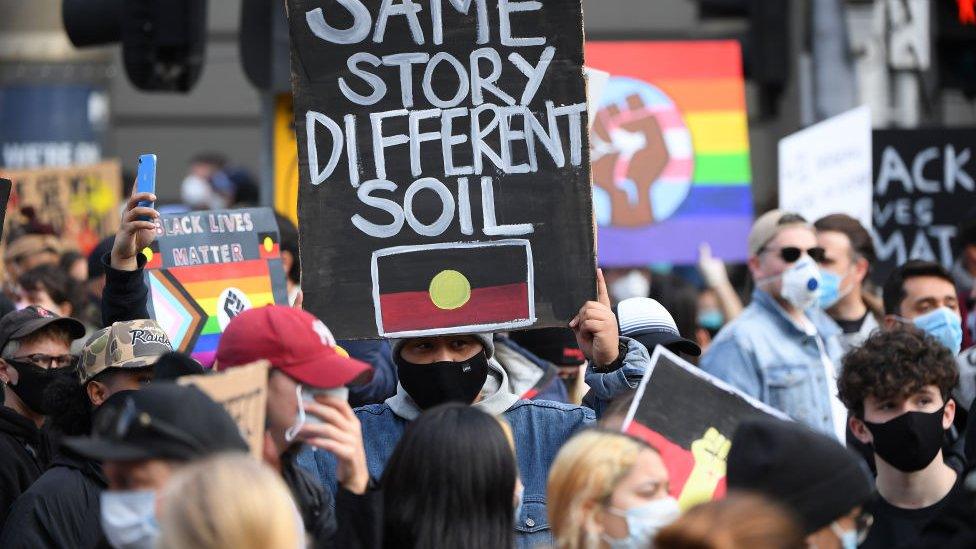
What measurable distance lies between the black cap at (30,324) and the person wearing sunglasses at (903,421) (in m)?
2.44

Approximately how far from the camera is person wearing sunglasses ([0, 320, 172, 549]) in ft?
15.1

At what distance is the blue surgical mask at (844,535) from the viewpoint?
3707 mm

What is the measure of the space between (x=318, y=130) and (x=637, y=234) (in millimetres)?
3642

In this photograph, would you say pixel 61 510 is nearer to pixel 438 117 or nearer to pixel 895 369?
pixel 438 117

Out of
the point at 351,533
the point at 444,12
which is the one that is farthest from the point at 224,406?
the point at 444,12

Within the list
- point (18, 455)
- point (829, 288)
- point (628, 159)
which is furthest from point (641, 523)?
point (628, 159)

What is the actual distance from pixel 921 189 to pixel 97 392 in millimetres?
4950

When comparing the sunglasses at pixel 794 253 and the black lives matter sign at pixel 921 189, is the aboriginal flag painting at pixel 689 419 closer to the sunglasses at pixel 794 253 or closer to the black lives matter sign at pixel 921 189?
the sunglasses at pixel 794 253

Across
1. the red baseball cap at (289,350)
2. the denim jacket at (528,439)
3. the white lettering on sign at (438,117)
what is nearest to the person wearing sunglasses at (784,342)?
the denim jacket at (528,439)

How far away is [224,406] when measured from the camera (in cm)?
358

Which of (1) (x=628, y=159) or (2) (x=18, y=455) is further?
(1) (x=628, y=159)

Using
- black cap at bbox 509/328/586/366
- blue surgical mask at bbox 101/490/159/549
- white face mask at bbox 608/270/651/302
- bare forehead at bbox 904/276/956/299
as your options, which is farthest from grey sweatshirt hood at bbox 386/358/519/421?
white face mask at bbox 608/270/651/302

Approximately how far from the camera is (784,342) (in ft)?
20.4

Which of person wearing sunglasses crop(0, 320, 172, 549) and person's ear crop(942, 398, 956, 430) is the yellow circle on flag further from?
person's ear crop(942, 398, 956, 430)
